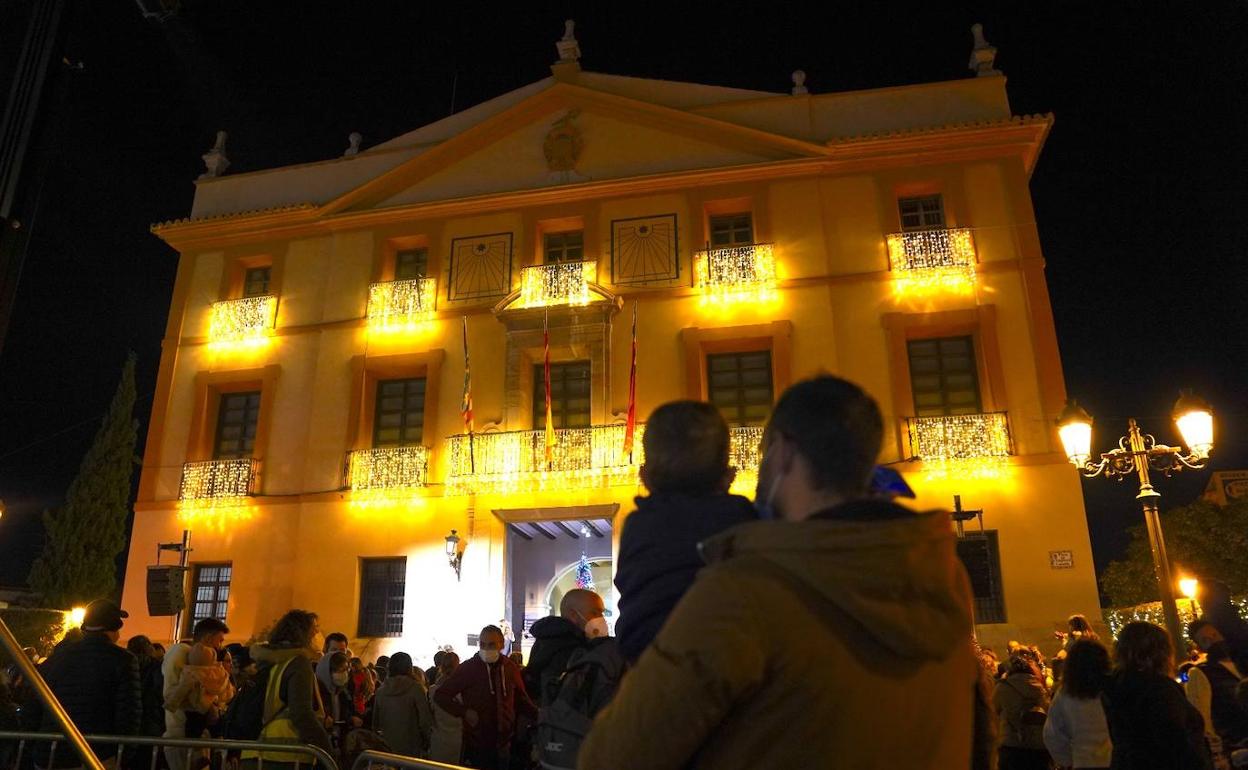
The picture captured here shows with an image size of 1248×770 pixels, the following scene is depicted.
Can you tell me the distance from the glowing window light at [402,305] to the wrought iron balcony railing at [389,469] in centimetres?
283

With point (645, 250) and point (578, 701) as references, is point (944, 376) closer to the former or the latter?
point (645, 250)

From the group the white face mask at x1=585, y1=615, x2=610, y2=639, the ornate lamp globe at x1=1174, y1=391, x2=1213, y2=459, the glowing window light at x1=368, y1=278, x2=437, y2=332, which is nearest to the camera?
the white face mask at x1=585, y1=615, x2=610, y2=639

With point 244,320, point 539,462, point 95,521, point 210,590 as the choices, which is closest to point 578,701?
point 539,462

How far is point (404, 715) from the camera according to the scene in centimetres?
770

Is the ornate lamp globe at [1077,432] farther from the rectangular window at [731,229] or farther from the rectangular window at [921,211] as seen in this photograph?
the rectangular window at [731,229]

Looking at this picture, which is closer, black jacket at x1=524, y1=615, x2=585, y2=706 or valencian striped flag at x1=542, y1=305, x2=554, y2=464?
black jacket at x1=524, y1=615, x2=585, y2=706

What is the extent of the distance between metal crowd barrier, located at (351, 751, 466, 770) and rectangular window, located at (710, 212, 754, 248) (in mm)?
14379

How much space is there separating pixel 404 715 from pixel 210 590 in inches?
461

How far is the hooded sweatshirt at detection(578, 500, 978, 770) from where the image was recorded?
4.65ft

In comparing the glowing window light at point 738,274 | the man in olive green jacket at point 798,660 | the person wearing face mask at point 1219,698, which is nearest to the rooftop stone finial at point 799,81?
the glowing window light at point 738,274

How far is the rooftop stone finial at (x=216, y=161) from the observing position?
21094 millimetres

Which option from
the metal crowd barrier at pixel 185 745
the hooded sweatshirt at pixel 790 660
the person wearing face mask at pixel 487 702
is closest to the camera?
the hooded sweatshirt at pixel 790 660

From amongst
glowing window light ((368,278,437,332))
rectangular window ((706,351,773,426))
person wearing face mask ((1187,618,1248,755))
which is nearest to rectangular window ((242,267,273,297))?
glowing window light ((368,278,437,332))

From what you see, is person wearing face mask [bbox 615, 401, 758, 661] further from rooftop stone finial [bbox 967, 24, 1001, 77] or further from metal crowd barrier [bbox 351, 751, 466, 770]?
rooftop stone finial [bbox 967, 24, 1001, 77]
